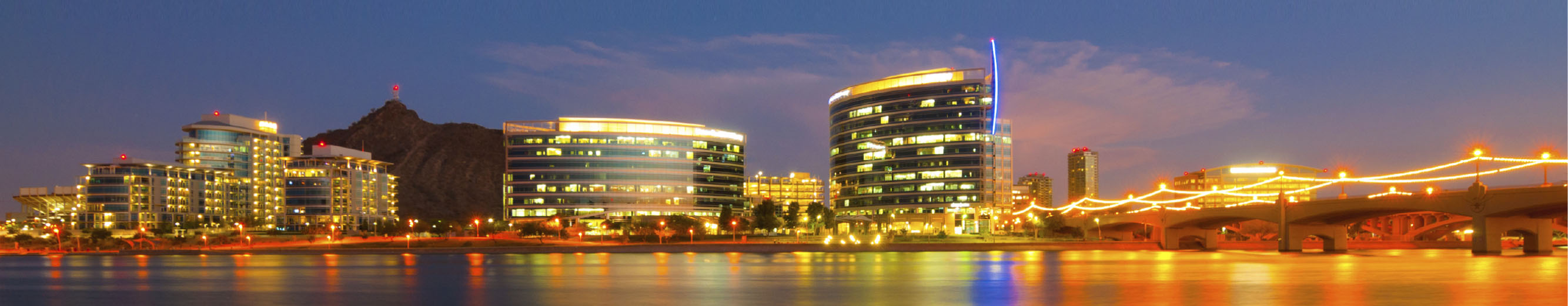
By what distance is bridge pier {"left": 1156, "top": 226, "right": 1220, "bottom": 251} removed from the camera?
110688mm

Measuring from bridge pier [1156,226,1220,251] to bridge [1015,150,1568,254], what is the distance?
0.08 m

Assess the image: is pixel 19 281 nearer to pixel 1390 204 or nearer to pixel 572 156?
pixel 1390 204

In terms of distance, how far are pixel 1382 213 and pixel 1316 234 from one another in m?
12.6

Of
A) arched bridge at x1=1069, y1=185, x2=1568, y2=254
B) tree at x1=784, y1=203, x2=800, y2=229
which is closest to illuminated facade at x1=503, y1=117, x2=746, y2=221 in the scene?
tree at x1=784, y1=203, x2=800, y2=229

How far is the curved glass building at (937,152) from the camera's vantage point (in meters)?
182

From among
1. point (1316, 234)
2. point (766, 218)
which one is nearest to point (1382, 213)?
point (1316, 234)

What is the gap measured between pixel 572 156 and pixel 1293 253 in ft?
422

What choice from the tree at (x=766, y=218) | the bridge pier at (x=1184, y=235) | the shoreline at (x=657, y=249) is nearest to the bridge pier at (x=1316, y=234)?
the shoreline at (x=657, y=249)

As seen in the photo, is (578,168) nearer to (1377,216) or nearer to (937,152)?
(937,152)

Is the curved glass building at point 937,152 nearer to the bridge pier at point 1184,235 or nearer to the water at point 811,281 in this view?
the bridge pier at point 1184,235

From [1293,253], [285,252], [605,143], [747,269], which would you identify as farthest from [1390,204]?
[605,143]

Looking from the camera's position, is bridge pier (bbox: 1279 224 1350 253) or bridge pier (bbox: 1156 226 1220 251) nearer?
bridge pier (bbox: 1279 224 1350 253)

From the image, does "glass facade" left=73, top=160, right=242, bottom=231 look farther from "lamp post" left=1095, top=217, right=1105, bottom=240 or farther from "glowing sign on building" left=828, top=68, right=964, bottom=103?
"lamp post" left=1095, top=217, right=1105, bottom=240

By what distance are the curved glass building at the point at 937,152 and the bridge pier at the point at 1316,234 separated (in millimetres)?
81446
